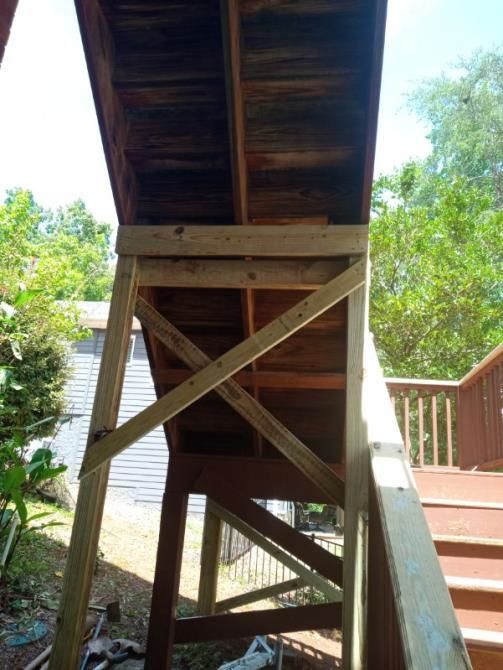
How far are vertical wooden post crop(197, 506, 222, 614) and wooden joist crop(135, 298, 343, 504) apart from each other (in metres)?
2.92

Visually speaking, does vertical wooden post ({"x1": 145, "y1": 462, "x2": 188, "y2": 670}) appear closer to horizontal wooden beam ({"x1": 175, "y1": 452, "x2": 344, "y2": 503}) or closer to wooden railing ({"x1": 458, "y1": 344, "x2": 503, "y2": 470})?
horizontal wooden beam ({"x1": 175, "y1": 452, "x2": 344, "y2": 503})

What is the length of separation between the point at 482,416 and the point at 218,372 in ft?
10.3

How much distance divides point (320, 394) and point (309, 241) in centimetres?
158

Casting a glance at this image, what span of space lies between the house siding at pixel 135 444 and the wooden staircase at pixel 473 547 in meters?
8.47

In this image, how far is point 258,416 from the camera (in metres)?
2.62

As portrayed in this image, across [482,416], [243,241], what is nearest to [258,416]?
[243,241]

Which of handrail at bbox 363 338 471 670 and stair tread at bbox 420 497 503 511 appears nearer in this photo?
handrail at bbox 363 338 471 670

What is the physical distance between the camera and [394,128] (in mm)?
15883

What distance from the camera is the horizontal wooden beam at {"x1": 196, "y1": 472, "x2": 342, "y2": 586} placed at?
3.41 metres

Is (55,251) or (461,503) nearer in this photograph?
(461,503)

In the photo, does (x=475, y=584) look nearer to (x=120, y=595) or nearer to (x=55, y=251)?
(x=120, y=595)

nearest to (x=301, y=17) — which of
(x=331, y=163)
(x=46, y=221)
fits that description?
(x=331, y=163)

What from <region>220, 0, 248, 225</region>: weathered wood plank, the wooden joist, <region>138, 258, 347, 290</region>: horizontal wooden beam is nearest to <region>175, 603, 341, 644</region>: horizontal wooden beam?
the wooden joist

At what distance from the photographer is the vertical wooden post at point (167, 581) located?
342 cm
